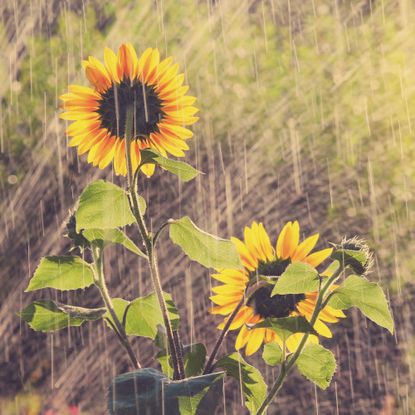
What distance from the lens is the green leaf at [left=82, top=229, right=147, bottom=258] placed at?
0.63 meters

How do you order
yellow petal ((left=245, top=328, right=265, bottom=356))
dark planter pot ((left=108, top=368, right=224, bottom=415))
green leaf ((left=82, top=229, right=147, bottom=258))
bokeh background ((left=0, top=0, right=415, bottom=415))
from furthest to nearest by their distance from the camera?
bokeh background ((left=0, top=0, right=415, bottom=415)) < yellow petal ((left=245, top=328, right=265, bottom=356)) < green leaf ((left=82, top=229, right=147, bottom=258)) < dark planter pot ((left=108, top=368, right=224, bottom=415))

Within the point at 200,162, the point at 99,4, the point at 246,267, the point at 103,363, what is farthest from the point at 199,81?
the point at 246,267

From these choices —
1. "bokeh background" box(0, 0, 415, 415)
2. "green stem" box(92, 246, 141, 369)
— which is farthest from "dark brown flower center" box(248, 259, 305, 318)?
"bokeh background" box(0, 0, 415, 415)

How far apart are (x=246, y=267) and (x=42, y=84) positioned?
2.45 m

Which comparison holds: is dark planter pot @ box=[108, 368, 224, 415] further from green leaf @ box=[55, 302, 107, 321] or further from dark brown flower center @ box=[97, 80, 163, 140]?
dark brown flower center @ box=[97, 80, 163, 140]

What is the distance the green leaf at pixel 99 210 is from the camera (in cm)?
55

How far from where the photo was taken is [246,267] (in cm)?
72

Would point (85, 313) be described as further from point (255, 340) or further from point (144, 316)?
point (255, 340)

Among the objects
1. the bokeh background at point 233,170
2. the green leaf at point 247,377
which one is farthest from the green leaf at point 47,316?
the bokeh background at point 233,170

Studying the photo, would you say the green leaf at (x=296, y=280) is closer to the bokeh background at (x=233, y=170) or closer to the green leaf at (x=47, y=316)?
the green leaf at (x=47, y=316)

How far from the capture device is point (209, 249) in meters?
0.56

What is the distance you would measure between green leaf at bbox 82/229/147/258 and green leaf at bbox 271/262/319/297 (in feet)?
0.40

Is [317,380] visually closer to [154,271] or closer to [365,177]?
[154,271]

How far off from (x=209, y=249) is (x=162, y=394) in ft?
0.33
